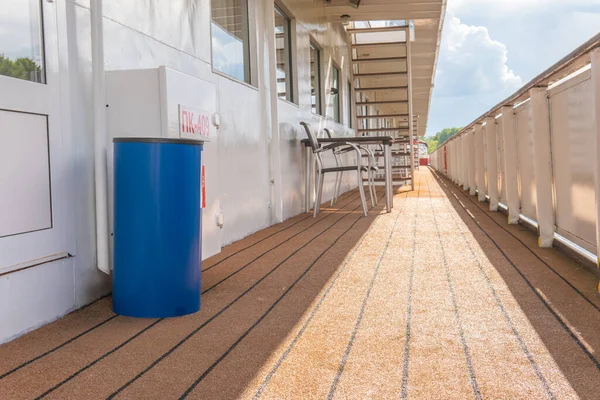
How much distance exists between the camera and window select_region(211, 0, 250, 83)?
4441mm

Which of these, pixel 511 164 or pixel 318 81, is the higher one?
pixel 318 81

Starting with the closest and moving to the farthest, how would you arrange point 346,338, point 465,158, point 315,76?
point 346,338 < point 315,76 < point 465,158

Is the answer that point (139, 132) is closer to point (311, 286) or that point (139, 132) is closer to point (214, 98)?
point (214, 98)

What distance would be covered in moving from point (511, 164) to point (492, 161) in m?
1.39

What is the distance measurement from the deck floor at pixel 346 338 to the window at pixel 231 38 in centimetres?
174

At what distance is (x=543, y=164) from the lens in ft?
12.5

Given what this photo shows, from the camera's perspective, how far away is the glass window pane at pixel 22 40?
2104 mm

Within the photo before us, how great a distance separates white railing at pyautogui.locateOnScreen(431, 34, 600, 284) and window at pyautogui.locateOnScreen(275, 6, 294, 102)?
82.8 inches

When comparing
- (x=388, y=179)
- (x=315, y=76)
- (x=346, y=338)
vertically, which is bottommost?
(x=346, y=338)

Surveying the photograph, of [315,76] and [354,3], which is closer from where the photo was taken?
[354,3]

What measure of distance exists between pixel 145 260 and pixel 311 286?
0.87 meters

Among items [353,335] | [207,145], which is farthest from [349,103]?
[353,335]

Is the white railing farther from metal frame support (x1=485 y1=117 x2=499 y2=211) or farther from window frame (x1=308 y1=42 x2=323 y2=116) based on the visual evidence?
window frame (x1=308 y1=42 x2=323 y2=116)

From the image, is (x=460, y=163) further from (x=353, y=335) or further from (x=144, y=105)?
(x=353, y=335)
